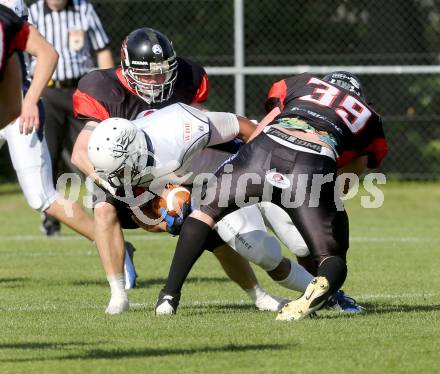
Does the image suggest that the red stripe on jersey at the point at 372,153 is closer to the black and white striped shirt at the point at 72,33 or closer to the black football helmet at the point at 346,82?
the black football helmet at the point at 346,82

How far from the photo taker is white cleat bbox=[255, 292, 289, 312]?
5.92 meters

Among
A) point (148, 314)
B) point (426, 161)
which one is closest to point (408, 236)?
point (426, 161)

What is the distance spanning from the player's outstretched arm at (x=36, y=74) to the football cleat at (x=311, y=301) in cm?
138

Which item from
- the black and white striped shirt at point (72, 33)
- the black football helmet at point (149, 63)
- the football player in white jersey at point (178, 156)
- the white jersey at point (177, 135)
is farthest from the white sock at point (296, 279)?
the black and white striped shirt at point (72, 33)

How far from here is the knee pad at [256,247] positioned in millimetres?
5602

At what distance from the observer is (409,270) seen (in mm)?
7770

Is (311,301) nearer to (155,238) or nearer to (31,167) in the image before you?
(31,167)

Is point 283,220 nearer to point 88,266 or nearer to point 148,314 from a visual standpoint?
point 148,314

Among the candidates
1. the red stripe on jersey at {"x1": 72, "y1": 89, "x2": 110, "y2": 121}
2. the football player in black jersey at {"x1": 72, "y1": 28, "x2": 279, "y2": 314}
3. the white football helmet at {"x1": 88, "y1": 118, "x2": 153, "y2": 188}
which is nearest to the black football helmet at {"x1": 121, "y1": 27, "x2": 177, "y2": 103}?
the football player in black jersey at {"x1": 72, "y1": 28, "x2": 279, "y2": 314}

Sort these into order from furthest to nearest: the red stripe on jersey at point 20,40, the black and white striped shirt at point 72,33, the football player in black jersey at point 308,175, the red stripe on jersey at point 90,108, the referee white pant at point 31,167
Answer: the black and white striped shirt at point 72,33, the referee white pant at point 31,167, the red stripe on jersey at point 90,108, the football player in black jersey at point 308,175, the red stripe on jersey at point 20,40

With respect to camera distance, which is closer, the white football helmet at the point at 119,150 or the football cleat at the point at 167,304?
the white football helmet at the point at 119,150

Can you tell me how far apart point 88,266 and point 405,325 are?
3.47m

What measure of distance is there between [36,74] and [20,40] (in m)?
0.17

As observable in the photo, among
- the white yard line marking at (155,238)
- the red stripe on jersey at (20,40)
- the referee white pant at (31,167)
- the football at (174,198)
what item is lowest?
the white yard line marking at (155,238)
